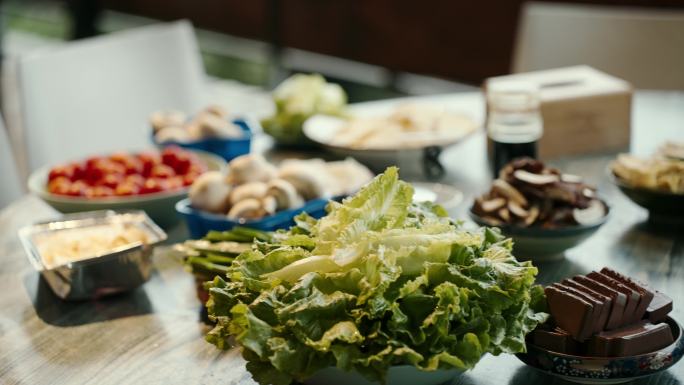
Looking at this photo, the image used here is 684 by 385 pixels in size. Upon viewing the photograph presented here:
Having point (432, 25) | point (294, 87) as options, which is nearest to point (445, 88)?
point (432, 25)

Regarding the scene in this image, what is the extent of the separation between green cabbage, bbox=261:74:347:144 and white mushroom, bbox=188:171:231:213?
68cm

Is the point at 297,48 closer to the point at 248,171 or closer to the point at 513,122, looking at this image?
the point at 513,122

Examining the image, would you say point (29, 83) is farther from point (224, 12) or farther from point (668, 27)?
point (224, 12)

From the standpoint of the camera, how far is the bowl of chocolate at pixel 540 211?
1584 mm

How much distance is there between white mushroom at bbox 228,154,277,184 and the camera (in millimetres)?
1729

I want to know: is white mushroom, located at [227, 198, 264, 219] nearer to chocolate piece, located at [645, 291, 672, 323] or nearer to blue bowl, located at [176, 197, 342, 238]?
blue bowl, located at [176, 197, 342, 238]

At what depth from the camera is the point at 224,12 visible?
21.1 feet

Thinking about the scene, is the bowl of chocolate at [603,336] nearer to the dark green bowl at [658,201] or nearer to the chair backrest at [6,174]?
the dark green bowl at [658,201]

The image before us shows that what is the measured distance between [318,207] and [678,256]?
662 millimetres

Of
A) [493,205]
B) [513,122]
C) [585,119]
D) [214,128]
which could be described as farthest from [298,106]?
[493,205]

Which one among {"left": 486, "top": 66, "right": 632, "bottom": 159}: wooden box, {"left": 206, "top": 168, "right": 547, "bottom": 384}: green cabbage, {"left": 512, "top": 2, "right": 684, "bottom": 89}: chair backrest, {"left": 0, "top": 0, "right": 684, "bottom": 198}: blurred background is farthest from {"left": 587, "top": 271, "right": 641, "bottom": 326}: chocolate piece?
{"left": 512, "top": 2, "right": 684, "bottom": 89}: chair backrest

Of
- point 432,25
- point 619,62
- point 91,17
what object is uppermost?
point 619,62

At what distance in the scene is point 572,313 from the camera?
46.0 inches

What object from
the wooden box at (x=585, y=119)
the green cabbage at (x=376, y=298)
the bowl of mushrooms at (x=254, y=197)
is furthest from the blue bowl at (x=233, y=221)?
the wooden box at (x=585, y=119)
